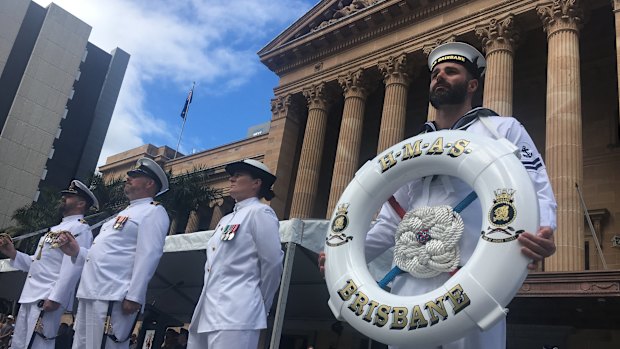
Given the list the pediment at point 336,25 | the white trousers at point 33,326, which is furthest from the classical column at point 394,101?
the white trousers at point 33,326

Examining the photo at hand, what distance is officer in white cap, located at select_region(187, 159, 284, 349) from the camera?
4355 millimetres

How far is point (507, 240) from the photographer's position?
256cm

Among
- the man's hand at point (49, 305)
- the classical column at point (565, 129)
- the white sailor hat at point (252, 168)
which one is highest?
the classical column at point (565, 129)

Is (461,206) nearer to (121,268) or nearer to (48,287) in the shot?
(121,268)

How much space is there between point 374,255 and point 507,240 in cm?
120

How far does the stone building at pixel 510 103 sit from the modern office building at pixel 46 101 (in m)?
25.6

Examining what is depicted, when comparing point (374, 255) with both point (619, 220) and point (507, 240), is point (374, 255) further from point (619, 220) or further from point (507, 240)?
point (619, 220)

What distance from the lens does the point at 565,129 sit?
15945mm

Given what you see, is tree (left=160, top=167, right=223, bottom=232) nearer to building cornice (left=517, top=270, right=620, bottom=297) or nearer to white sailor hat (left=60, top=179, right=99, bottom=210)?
building cornice (left=517, top=270, right=620, bottom=297)

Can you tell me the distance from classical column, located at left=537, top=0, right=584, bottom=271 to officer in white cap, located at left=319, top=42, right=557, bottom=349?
1222cm

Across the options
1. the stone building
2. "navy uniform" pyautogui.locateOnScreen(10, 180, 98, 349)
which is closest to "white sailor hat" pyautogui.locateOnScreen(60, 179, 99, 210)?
"navy uniform" pyautogui.locateOnScreen(10, 180, 98, 349)

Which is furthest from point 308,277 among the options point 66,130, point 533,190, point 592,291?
point 66,130

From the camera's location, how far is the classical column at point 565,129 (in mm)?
14656

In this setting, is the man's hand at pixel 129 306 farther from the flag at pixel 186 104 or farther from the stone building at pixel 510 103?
the flag at pixel 186 104
